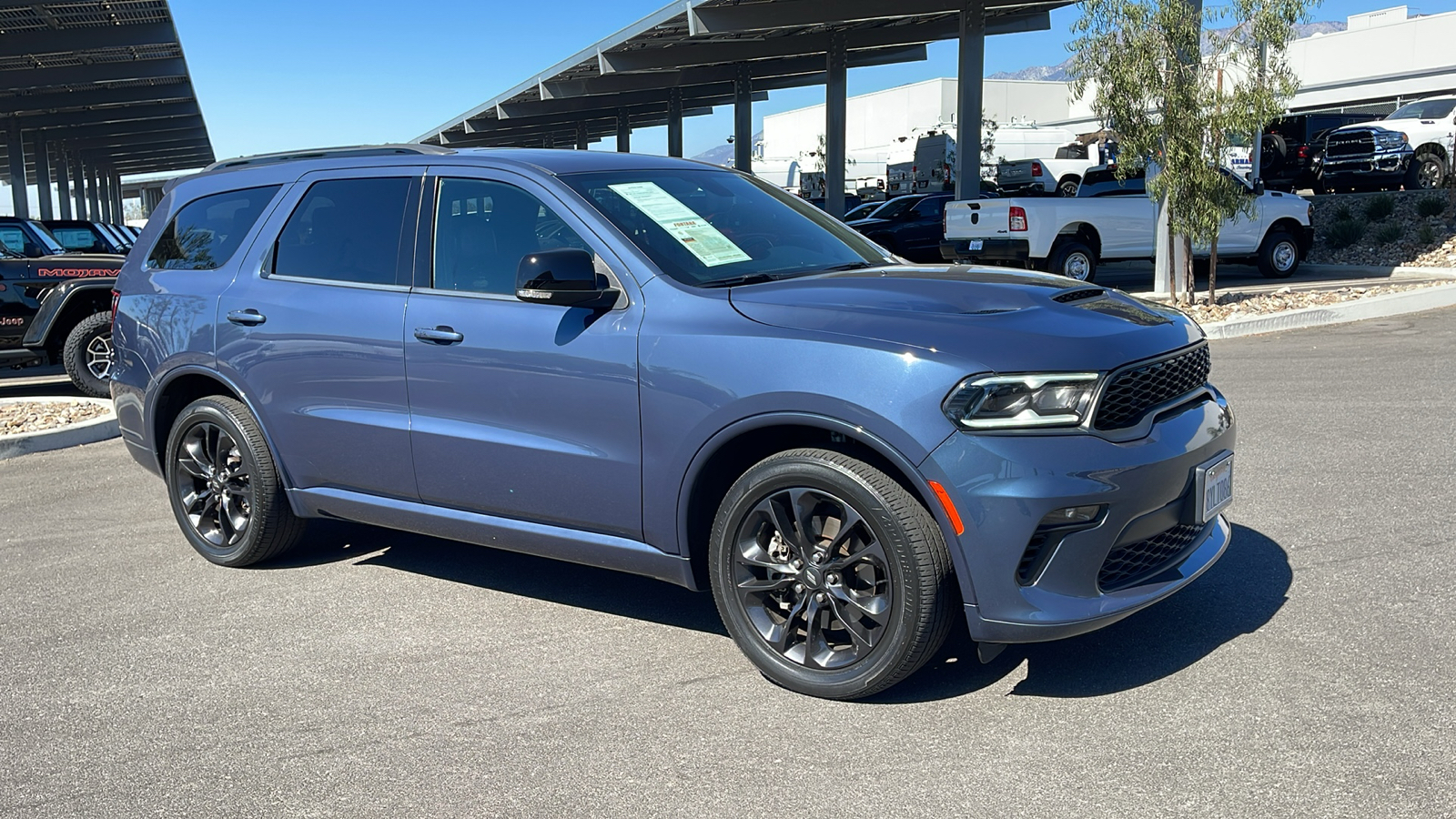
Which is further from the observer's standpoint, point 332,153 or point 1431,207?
point 1431,207

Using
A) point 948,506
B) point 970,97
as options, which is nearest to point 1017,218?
point 970,97

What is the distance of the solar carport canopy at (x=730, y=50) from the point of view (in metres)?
25.6

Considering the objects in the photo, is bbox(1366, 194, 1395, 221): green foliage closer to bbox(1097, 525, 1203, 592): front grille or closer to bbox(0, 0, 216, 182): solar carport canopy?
bbox(1097, 525, 1203, 592): front grille

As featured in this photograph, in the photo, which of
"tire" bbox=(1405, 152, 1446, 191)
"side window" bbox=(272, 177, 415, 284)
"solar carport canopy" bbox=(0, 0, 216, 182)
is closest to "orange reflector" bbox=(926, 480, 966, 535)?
"side window" bbox=(272, 177, 415, 284)

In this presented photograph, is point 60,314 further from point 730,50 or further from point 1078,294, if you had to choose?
point 730,50

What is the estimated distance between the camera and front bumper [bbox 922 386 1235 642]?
363cm

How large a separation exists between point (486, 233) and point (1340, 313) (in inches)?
471

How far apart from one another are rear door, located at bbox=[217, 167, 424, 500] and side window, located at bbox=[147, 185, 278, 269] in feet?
0.67

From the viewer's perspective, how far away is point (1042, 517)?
11.9 ft

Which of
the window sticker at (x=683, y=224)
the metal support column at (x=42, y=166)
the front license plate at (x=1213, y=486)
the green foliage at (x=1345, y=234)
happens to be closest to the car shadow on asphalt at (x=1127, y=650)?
the front license plate at (x=1213, y=486)

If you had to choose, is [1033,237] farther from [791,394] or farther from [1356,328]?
[791,394]

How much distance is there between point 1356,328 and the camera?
520 inches

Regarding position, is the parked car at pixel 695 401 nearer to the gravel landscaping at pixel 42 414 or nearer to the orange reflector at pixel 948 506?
the orange reflector at pixel 948 506

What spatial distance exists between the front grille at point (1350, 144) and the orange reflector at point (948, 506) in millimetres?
26862
